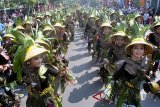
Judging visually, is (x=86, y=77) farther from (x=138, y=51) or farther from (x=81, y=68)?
(x=138, y=51)

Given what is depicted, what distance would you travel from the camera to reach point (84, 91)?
31.4 ft

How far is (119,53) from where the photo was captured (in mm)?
7645

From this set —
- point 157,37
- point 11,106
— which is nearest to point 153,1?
point 157,37

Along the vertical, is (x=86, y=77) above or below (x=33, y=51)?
below

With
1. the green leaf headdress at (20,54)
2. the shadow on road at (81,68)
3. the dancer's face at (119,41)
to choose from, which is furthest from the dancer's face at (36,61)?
the shadow on road at (81,68)

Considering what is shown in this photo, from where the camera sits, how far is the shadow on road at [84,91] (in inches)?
352

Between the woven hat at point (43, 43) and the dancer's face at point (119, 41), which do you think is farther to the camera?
the dancer's face at point (119, 41)

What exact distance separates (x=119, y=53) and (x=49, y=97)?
2.61m

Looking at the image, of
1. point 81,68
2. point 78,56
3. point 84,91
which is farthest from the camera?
point 78,56

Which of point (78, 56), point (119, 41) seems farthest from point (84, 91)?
point (78, 56)

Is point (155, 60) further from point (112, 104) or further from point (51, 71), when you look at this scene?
point (51, 71)

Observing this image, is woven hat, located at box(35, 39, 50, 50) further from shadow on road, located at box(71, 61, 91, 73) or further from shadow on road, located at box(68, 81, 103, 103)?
shadow on road, located at box(71, 61, 91, 73)

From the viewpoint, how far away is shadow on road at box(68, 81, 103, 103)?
894 centimetres

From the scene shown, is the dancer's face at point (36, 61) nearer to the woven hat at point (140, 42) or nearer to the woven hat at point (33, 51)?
the woven hat at point (33, 51)
